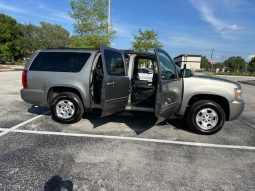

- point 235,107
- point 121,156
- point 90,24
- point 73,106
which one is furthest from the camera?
point 90,24

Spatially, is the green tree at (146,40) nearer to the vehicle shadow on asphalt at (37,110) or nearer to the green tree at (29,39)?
the vehicle shadow on asphalt at (37,110)

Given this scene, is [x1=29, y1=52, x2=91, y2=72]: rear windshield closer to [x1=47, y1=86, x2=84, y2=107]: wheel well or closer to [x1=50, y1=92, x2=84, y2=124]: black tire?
[x1=47, y1=86, x2=84, y2=107]: wheel well

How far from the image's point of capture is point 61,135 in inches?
207

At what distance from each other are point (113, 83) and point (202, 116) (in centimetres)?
221

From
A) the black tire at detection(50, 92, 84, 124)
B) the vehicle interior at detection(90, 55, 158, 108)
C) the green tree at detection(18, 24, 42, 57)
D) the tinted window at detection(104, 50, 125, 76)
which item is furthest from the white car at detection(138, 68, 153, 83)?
the green tree at detection(18, 24, 42, 57)

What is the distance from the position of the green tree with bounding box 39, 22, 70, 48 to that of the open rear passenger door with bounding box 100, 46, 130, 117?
181 feet

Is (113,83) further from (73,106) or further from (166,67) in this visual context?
(73,106)

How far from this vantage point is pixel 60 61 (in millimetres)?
6078

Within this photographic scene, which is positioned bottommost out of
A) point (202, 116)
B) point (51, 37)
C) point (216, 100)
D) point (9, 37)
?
point (202, 116)

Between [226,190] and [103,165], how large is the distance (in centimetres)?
184

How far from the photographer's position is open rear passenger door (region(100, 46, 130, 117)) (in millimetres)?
5109

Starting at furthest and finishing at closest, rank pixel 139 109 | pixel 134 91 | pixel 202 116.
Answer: pixel 134 91
pixel 139 109
pixel 202 116

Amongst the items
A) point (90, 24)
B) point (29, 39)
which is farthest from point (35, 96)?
point (29, 39)

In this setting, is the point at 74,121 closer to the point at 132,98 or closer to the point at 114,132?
the point at 114,132
